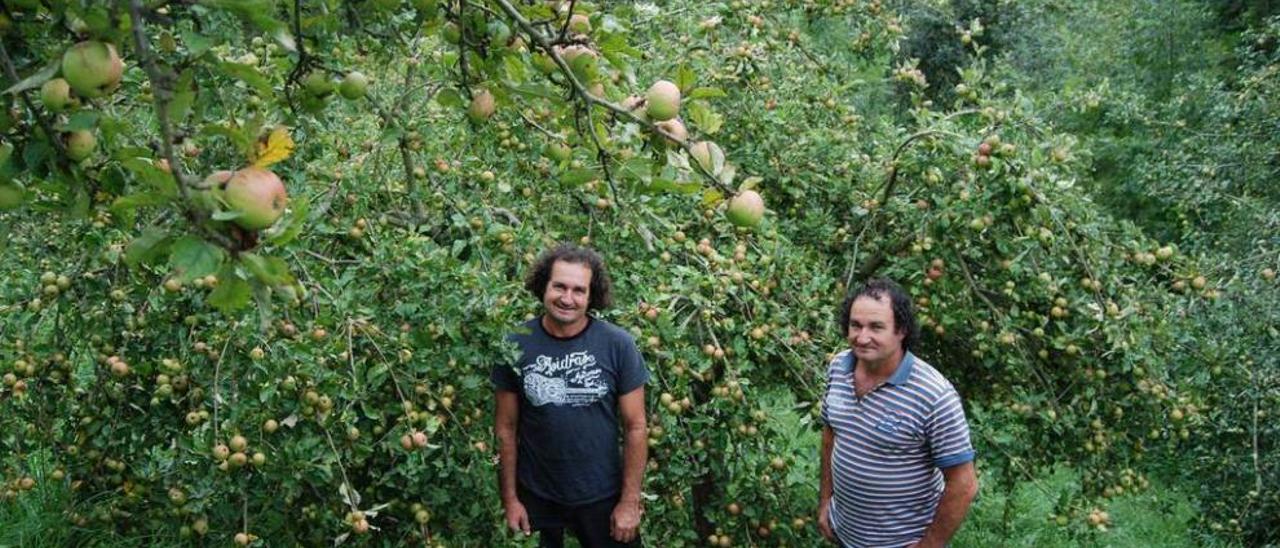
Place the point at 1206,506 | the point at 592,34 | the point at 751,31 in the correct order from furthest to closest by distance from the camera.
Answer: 1. the point at 1206,506
2. the point at 751,31
3. the point at 592,34

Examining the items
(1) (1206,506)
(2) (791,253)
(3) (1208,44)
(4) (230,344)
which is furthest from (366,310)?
(3) (1208,44)

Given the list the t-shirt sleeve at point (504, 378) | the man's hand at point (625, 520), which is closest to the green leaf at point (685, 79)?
the t-shirt sleeve at point (504, 378)

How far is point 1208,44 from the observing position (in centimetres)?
1000

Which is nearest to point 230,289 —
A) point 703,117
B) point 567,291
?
point 703,117

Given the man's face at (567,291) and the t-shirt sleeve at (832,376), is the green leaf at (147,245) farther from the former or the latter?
the t-shirt sleeve at (832,376)

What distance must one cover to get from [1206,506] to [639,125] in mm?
4318

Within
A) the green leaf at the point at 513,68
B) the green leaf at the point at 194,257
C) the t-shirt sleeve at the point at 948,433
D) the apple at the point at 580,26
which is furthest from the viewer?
the t-shirt sleeve at the point at 948,433

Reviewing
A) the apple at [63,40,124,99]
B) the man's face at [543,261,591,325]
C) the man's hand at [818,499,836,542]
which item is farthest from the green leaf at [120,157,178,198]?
the man's hand at [818,499,836,542]

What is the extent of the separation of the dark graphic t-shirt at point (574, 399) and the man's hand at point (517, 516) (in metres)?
0.08

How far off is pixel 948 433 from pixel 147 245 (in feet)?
6.29

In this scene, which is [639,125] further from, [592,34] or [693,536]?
[693,536]

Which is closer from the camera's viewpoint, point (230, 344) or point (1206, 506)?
point (230, 344)

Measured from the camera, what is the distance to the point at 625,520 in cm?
304

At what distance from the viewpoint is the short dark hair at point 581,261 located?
303 centimetres
